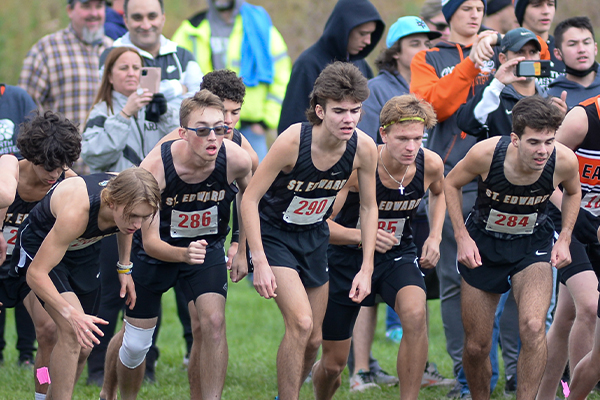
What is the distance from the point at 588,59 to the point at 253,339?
465 cm

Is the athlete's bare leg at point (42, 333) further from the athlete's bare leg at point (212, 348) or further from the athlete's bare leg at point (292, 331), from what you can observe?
the athlete's bare leg at point (292, 331)

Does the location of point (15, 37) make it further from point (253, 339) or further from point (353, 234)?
point (353, 234)

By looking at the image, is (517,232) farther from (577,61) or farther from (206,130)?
(206,130)

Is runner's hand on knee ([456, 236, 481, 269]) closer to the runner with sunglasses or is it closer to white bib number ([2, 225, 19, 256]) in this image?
the runner with sunglasses

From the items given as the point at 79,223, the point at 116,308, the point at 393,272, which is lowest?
the point at 116,308

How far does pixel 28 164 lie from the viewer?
5.68 meters

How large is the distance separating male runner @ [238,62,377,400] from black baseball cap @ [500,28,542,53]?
149 centimetres

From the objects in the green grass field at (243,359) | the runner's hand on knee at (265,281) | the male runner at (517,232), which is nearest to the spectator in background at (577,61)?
the male runner at (517,232)

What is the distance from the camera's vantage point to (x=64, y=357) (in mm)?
5160

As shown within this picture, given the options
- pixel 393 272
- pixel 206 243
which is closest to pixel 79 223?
pixel 206 243

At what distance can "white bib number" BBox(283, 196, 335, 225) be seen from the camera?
18.1ft

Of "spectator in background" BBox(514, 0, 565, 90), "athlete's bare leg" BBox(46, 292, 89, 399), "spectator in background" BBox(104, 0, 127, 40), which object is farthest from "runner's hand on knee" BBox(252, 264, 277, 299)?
"spectator in background" BBox(104, 0, 127, 40)

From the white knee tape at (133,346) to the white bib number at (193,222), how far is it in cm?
72

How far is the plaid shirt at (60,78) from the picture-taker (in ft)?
27.9
